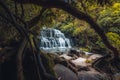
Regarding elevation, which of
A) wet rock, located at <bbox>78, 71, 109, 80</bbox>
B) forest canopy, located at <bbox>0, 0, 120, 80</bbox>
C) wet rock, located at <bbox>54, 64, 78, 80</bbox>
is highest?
forest canopy, located at <bbox>0, 0, 120, 80</bbox>

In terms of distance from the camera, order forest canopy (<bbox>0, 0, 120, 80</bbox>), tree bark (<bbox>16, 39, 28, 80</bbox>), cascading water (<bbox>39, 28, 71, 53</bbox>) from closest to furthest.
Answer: forest canopy (<bbox>0, 0, 120, 80</bbox>) → tree bark (<bbox>16, 39, 28, 80</bbox>) → cascading water (<bbox>39, 28, 71, 53</bbox>)

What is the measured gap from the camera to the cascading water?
24041 millimetres

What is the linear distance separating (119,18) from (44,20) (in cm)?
1087

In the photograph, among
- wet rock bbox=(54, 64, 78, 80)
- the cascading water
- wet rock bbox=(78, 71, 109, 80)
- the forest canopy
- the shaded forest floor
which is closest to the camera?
the forest canopy

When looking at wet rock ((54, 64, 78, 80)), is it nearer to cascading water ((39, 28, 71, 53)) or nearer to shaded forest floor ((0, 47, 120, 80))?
shaded forest floor ((0, 47, 120, 80))

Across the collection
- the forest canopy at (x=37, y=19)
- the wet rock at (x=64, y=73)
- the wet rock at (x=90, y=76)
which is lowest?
the wet rock at (x=90, y=76)

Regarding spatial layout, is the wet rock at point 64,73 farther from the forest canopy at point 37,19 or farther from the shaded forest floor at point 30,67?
the forest canopy at point 37,19

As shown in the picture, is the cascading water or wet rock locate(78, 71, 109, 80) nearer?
wet rock locate(78, 71, 109, 80)

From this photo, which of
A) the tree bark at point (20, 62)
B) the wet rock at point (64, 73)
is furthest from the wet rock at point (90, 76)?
the tree bark at point (20, 62)

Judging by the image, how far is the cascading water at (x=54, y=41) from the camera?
24041 mm

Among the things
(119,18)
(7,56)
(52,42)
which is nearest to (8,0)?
(7,56)

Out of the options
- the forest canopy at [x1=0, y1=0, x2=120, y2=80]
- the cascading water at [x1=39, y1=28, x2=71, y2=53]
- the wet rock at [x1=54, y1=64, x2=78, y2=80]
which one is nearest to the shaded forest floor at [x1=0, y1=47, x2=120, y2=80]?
the wet rock at [x1=54, y1=64, x2=78, y2=80]

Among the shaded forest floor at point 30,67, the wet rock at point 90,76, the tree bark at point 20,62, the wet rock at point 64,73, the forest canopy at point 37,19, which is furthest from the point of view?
the wet rock at point 90,76

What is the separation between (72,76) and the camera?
357 inches
